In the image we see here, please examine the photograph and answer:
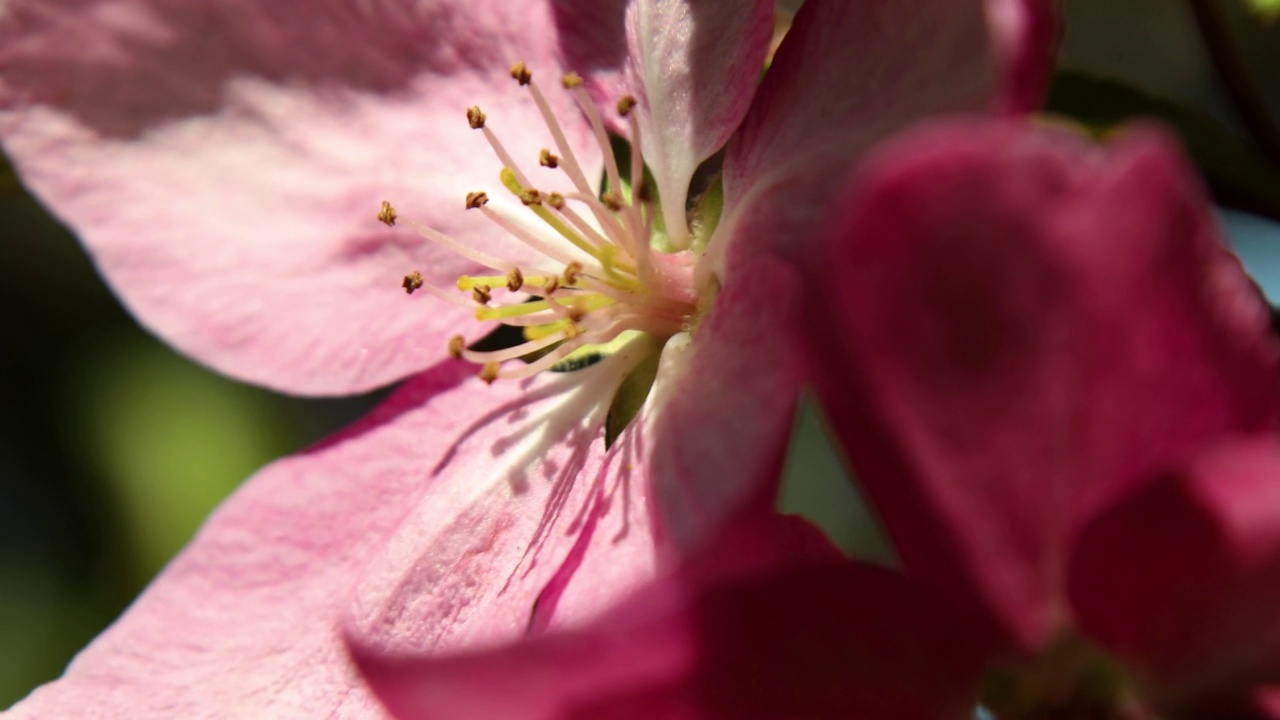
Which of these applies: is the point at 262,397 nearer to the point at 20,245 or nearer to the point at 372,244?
the point at 20,245

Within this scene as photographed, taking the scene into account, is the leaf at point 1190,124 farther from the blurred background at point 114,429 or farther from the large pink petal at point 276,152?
the large pink petal at point 276,152

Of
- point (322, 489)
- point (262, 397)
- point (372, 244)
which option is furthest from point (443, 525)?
point (262, 397)

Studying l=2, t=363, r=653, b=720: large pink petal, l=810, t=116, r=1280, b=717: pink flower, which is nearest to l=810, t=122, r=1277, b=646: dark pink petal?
l=810, t=116, r=1280, b=717: pink flower

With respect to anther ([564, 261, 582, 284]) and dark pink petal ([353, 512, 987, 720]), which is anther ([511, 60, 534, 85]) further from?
dark pink petal ([353, 512, 987, 720])

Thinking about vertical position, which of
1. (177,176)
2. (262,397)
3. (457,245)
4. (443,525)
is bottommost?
(262,397)

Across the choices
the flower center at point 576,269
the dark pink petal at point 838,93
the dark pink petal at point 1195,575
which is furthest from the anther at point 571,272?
the dark pink petal at point 1195,575

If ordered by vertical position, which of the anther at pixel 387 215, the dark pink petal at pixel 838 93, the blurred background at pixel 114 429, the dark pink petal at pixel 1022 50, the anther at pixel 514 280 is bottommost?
the blurred background at pixel 114 429
